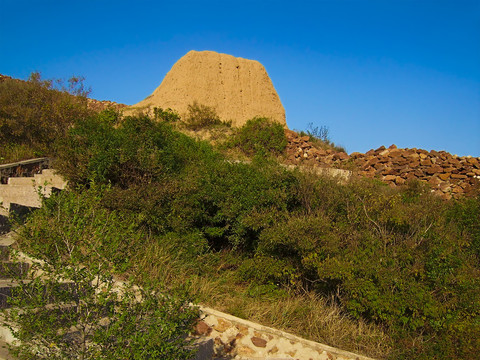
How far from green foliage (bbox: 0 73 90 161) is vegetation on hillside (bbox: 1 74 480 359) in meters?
3.13

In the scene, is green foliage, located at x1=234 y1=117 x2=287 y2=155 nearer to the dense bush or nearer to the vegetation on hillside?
the dense bush

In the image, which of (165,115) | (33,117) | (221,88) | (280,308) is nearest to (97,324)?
(280,308)

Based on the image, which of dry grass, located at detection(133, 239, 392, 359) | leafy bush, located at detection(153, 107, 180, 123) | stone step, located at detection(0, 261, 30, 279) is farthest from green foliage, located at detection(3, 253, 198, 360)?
leafy bush, located at detection(153, 107, 180, 123)

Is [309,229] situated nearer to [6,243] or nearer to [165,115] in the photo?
Answer: [6,243]

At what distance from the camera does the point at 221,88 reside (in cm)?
1950

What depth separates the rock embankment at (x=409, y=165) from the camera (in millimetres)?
11562

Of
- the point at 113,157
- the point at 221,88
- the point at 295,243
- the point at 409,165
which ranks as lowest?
the point at 295,243

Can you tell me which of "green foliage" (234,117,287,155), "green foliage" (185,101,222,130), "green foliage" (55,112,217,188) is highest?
"green foliage" (185,101,222,130)

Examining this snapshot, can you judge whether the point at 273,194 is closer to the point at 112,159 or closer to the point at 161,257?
the point at 161,257

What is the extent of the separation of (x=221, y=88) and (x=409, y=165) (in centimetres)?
998

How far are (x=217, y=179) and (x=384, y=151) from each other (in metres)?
7.97

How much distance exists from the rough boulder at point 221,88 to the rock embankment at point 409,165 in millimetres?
5108

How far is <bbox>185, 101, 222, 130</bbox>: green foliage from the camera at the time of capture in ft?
56.5

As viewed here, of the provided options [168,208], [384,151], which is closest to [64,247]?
[168,208]
